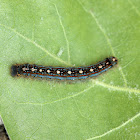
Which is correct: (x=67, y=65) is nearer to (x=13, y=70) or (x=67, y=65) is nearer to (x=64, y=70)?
(x=64, y=70)

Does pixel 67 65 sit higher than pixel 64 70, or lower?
higher

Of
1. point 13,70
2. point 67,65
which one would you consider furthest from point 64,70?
point 13,70

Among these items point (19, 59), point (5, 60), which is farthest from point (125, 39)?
point (5, 60)

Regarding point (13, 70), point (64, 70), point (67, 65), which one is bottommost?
point (64, 70)

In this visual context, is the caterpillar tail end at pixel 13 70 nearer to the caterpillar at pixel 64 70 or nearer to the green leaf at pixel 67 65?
the caterpillar at pixel 64 70

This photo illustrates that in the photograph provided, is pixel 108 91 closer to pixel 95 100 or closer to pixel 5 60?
pixel 95 100

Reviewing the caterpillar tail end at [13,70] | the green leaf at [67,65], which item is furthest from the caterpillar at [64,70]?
the green leaf at [67,65]
